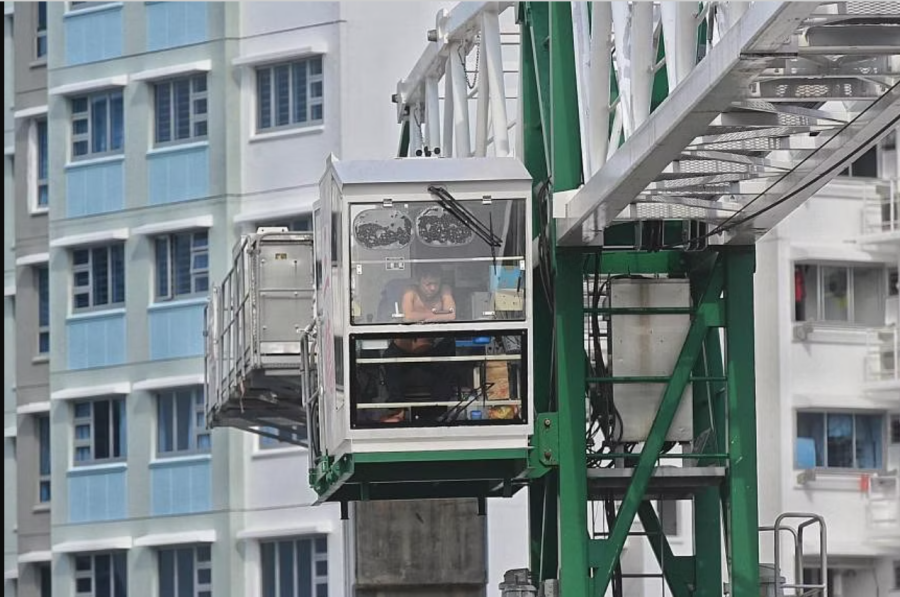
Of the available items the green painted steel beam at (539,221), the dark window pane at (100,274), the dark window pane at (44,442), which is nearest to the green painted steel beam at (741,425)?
the green painted steel beam at (539,221)

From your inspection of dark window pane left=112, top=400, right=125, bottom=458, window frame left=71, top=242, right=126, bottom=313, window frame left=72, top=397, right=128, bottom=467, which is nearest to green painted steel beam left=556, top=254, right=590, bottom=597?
window frame left=72, top=397, right=128, bottom=467

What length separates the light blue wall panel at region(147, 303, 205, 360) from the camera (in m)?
63.7

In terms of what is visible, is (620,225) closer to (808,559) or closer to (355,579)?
(355,579)

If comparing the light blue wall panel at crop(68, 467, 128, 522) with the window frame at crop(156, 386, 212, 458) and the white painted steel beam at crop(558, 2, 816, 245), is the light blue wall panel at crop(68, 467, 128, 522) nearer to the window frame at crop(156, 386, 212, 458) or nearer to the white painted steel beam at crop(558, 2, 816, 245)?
the window frame at crop(156, 386, 212, 458)

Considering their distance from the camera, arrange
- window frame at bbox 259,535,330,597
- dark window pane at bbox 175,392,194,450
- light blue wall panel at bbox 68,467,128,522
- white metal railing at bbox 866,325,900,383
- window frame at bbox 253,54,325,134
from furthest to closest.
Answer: light blue wall panel at bbox 68,467,128,522 → dark window pane at bbox 175,392,194,450 → window frame at bbox 253,54,325,134 → white metal railing at bbox 866,325,900,383 → window frame at bbox 259,535,330,597

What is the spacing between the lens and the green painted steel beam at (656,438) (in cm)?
2630

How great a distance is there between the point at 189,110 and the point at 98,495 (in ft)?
31.0

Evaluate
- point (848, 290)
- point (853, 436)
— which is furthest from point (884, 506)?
point (848, 290)

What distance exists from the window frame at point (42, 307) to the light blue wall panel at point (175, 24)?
7.35 meters

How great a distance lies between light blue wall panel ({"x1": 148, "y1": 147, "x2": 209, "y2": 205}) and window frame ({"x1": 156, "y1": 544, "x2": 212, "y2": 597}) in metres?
8.25

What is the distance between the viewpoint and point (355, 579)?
42125mm

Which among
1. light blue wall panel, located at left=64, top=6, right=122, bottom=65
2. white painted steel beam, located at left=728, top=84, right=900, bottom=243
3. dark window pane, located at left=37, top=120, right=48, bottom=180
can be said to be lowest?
white painted steel beam, located at left=728, top=84, right=900, bottom=243

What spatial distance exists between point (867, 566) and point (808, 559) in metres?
2.95

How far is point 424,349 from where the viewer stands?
2572cm
